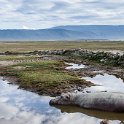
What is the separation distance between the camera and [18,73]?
1725 inches

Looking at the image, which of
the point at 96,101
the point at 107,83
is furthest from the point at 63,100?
the point at 107,83

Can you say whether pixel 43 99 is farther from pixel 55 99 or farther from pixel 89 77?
pixel 89 77

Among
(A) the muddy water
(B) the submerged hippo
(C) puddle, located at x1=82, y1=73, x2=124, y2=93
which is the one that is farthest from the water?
(C) puddle, located at x1=82, y1=73, x2=124, y2=93

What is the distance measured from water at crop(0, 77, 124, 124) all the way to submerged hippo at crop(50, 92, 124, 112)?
20.2 inches

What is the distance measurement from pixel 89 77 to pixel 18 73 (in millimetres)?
8610

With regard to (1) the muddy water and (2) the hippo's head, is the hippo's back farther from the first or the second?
(2) the hippo's head

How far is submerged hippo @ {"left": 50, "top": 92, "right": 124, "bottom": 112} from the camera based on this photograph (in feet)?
79.9

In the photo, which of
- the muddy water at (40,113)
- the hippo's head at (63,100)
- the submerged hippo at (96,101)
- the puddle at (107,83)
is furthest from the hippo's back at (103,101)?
the puddle at (107,83)

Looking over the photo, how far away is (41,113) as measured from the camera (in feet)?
79.6

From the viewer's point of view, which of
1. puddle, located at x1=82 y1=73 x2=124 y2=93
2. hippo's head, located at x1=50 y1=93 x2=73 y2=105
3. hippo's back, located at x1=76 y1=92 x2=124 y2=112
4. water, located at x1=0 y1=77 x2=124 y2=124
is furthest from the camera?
puddle, located at x1=82 y1=73 x2=124 y2=93

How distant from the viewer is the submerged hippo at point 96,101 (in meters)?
24.3

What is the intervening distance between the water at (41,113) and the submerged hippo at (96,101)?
1.68 ft

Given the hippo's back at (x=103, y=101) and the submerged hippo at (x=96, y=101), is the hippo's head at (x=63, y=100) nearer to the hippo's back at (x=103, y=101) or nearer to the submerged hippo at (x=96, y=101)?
the submerged hippo at (x=96, y=101)

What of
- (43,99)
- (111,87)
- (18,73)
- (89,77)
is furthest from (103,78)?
(43,99)
